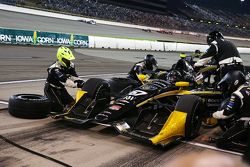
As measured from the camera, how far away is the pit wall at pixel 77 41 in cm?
2191

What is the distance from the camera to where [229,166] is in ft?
15.7

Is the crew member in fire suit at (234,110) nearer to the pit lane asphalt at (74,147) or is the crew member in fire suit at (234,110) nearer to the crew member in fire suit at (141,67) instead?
the pit lane asphalt at (74,147)

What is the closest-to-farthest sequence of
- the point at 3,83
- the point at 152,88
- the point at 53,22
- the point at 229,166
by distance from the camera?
the point at 229,166 → the point at 152,88 → the point at 3,83 → the point at 53,22

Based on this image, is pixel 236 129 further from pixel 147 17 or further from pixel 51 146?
pixel 147 17

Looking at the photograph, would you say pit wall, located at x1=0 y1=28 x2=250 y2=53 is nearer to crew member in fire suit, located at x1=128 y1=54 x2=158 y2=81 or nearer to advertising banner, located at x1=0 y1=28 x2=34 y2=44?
advertising banner, located at x1=0 y1=28 x2=34 y2=44

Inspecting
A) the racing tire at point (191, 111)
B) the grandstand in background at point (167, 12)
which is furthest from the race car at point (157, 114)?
the grandstand in background at point (167, 12)

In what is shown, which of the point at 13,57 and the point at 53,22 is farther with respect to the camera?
the point at 53,22

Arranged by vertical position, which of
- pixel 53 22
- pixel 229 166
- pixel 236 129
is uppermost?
pixel 53 22

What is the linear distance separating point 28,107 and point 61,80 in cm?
83

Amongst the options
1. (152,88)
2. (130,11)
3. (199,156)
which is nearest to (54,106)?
(152,88)

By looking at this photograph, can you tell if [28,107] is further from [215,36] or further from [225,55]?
[215,36]

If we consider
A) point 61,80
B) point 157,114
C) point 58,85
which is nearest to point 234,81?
point 157,114

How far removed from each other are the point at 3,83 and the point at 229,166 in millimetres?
7181

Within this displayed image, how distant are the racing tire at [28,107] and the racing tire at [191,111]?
2428 mm
